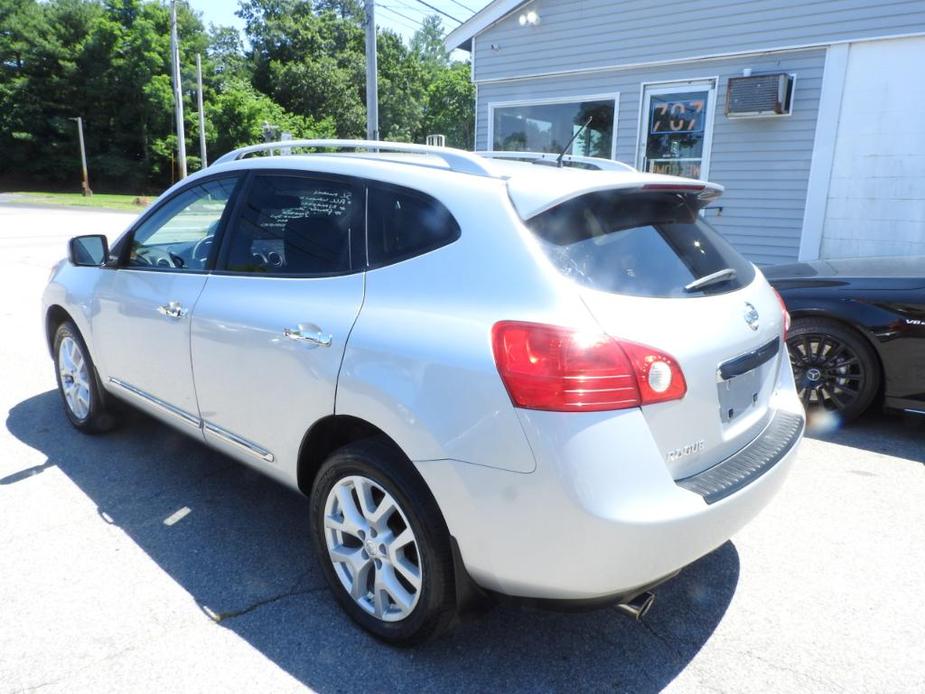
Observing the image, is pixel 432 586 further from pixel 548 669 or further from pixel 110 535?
pixel 110 535

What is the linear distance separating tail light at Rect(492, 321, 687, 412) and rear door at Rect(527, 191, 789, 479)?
6 cm

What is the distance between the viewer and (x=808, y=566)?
2.96 meters

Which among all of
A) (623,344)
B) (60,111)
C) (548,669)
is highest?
(60,111)

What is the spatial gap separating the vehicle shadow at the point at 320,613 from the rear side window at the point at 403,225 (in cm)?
128

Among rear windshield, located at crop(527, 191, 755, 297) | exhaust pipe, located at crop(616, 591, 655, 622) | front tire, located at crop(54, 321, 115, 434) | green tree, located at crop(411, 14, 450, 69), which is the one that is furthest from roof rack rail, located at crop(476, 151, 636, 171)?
green tree, located at crop(411, 14, 450, 69)

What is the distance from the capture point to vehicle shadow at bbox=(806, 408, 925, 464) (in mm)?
4277

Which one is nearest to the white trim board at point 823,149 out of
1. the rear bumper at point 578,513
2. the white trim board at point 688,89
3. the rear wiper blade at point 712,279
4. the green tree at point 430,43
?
the white trim board at point 688,89

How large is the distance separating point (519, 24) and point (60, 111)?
163 feet

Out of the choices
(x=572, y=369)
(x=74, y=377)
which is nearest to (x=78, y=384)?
(x=74, y=377)

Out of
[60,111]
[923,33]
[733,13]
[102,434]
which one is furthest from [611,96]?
[60,111]

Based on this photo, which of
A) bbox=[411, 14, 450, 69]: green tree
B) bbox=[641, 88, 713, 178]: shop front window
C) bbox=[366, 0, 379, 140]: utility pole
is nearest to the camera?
bbox=[641, 88, 713, 178]: shop front window

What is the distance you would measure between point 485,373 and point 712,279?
1.00m

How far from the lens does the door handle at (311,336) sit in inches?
95.7

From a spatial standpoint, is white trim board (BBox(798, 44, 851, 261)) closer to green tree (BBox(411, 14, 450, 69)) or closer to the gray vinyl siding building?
the gray vinyl siding building
